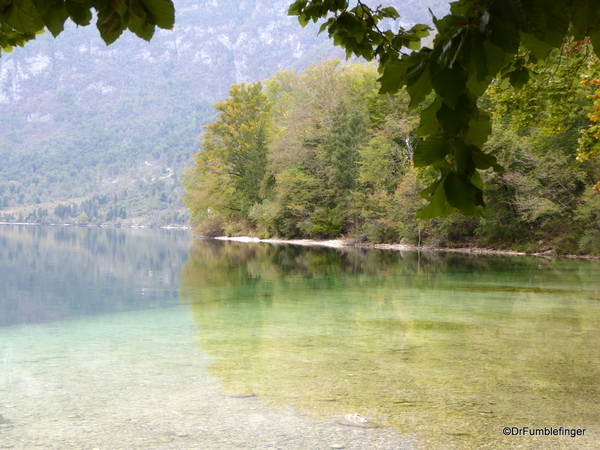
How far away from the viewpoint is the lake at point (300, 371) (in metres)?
3.67

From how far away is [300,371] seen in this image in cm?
516

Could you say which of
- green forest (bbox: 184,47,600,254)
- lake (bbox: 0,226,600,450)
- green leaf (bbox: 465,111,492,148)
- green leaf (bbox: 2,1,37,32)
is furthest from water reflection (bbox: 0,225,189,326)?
green leaf (bbox: 465,111,492,148)

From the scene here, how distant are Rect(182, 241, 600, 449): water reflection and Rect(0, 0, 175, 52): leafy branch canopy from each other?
3004 millimetres

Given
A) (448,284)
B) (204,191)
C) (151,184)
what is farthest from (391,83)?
(151,184)

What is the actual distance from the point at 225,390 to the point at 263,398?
375 millimetres

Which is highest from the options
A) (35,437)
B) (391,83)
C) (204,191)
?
(204,191)

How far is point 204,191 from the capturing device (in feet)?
151

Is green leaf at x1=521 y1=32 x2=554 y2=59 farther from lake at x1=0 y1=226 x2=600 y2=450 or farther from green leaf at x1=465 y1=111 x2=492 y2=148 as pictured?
lake at x1=0 y1=226 x2=600 y2=450

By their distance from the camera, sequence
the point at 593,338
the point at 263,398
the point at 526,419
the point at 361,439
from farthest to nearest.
A: the point at 593,338 → the point at 263,398 → the point at 526,419 → the point at 361,439

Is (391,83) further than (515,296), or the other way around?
(515,296)

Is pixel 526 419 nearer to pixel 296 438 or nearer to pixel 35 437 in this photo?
pixel 296 438

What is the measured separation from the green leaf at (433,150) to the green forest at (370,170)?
883 cm

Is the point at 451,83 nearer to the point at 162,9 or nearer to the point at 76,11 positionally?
the point at 162,9

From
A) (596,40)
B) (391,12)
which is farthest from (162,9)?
(391,12)
